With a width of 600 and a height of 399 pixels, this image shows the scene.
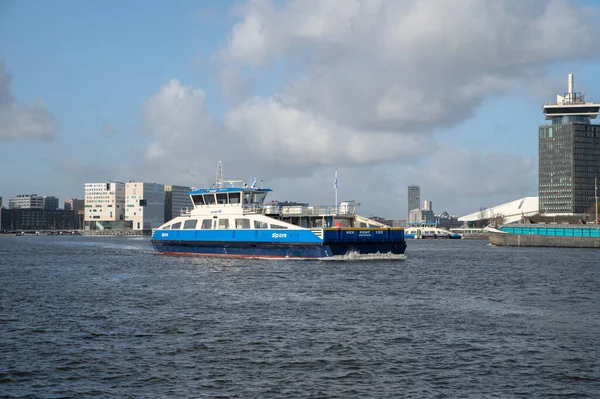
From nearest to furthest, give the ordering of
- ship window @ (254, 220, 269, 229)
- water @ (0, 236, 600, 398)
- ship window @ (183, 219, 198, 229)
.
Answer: water @ (0, 236, 600, 398), ship window @ (254, 220, 269, 229), ship window @ (183, 219, 198, 229)

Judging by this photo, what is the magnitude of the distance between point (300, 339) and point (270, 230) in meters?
38.1

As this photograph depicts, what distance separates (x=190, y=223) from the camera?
71375 mm

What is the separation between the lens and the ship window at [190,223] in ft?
232

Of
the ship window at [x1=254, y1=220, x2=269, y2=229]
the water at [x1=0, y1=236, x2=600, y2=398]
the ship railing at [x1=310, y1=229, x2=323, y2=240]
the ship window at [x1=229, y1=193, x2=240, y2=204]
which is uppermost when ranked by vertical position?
the ship window at [x1=229, y1=193, x2=240, y2=204]

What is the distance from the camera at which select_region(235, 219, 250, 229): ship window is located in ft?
210

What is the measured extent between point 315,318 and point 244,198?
38.4 meters

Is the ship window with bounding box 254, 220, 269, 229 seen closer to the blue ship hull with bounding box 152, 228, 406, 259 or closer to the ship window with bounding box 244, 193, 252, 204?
the blue ship hull with bounding box 152, 228, 406, 259

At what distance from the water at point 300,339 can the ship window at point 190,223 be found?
2693 centimetres

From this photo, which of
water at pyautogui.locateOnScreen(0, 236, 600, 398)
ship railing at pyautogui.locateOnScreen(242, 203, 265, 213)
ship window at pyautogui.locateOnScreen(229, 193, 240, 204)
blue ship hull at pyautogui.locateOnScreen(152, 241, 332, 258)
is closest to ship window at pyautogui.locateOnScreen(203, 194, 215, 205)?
ship window at pyautogui.locateOnScreen(229, 193, 240, 204)

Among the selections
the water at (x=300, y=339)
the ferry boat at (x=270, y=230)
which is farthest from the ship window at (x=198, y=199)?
the water at (x=300, y=339)

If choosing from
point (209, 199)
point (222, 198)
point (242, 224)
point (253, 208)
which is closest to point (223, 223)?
point (222, 198)

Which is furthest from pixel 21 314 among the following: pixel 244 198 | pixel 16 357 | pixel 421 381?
pixel 244 198

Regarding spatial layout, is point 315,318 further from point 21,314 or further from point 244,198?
point 244,198

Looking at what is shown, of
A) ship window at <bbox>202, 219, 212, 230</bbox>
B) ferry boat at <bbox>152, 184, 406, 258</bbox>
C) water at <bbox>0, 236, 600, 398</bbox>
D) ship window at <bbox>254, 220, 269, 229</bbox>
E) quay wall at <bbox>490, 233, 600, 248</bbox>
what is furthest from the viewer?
quay wall at <bbox>490, 233, 600, 248</bbox>
